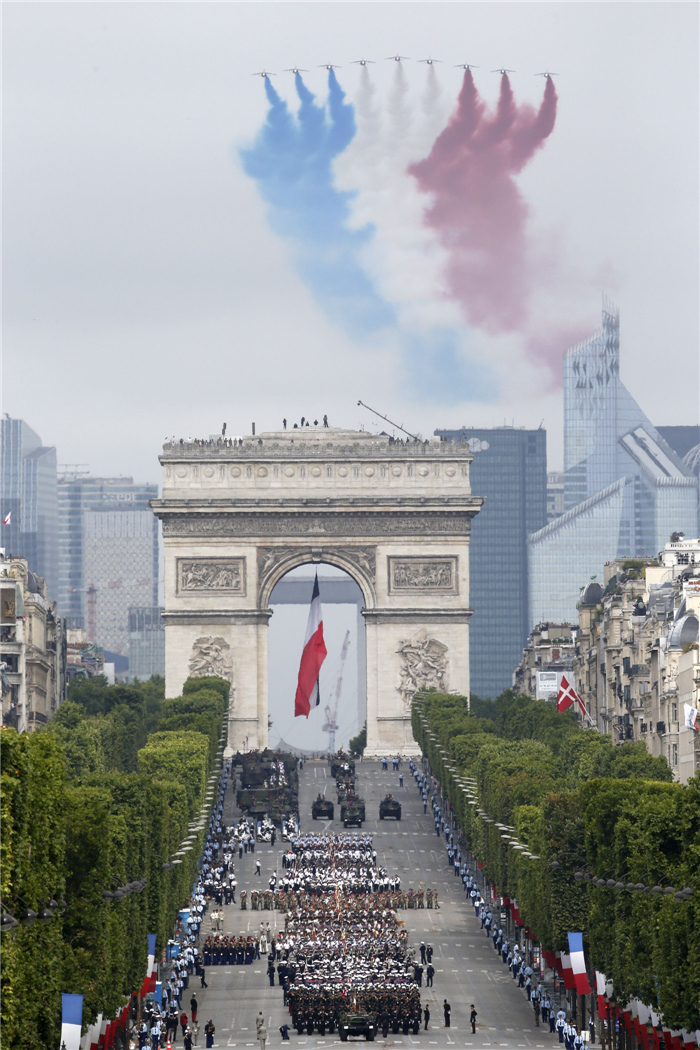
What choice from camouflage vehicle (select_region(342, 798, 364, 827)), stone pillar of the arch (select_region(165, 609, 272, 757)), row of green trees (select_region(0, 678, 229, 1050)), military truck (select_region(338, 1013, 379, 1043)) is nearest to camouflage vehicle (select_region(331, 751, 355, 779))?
stone pillar of the arch (select_region(165, 609, 272, 757))

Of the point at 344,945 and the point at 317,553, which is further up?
the point at 317,553

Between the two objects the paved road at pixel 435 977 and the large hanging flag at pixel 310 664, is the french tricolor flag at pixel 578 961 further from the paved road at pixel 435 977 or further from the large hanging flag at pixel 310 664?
the large hanging flag at pixel 310 664

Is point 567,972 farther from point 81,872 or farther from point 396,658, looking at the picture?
point 396,658

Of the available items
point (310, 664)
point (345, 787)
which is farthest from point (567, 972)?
point (310, 664)

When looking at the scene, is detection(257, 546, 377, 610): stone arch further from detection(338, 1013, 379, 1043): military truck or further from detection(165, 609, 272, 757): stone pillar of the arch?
detection(338, 1013, 379, 1043): military truck

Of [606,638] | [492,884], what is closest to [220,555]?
[606,638]

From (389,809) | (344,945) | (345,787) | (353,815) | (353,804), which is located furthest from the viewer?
(345,787)
